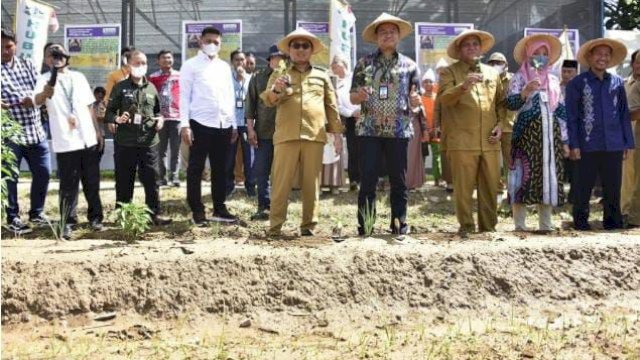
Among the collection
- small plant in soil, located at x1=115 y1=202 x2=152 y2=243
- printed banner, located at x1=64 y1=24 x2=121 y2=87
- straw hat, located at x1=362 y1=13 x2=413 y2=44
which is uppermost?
printed banner, located at x1=64 y1=24 x2=121 y2=87

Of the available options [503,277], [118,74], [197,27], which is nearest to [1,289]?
[503,277]

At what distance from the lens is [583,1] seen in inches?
466

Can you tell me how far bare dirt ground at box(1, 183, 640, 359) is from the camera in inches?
135

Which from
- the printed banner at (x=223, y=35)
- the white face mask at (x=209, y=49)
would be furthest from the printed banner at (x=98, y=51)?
the white face mask at (x=209, y=49)

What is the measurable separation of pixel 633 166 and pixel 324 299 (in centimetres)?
425

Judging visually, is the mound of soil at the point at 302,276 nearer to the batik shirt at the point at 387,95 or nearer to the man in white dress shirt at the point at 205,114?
the batik shirt at the point at 387,95

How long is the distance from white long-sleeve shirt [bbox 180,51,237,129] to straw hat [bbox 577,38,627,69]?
3220 millimetres

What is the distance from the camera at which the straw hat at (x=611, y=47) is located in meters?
5.82

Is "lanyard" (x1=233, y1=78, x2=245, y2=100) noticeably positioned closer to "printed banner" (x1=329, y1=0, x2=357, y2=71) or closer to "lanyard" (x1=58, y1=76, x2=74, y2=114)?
"printed banner" (x1=329, y1=0, x2=357, y2=71)

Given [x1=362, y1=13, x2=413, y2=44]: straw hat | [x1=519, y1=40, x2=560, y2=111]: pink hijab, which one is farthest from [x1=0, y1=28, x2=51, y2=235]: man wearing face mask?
[x1=519, y1=40, x2=560, y2=111]: pink hijab

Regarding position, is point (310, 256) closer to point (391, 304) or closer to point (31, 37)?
point (391, 304)

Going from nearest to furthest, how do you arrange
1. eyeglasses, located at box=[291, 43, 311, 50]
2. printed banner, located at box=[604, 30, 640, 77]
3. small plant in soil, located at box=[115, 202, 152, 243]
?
small plant in soil, located at box=[115, 202, 152, 243], eyeglasses, located at box=[291, 43, 311, 50], printed banner, located at box=[604, 30, 640, 77]

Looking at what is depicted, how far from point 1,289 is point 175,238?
1665 millimetres

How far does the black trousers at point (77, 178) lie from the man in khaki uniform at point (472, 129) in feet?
10.4
